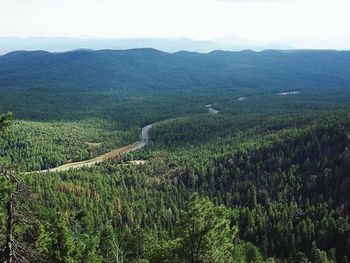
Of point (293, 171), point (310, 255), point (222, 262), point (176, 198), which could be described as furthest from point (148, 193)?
point (222, 262)

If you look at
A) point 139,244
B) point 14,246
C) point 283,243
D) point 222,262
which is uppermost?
point 14,246

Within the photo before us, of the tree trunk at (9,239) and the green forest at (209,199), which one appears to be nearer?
the tree trunk at (9,239)

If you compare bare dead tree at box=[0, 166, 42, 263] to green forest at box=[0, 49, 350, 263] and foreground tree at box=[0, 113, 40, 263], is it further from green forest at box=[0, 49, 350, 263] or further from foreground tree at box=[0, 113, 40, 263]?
green forest at box=[0, 49, 350, 263]

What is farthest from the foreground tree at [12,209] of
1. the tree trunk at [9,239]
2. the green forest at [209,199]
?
the green forest at [209,199]

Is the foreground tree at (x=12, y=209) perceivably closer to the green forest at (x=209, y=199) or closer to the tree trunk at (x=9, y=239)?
the tree trunk at (x=9, y=239)

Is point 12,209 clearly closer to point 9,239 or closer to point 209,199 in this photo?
point 9,239

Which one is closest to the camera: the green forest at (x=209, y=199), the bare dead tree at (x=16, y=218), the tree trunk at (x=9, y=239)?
the bare dead tree at (x=16, y=218)

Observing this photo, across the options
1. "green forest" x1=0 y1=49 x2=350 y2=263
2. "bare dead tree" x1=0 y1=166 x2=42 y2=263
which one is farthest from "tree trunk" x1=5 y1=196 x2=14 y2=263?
"green forest" x1=0 y1=49 x2=350 y2=263

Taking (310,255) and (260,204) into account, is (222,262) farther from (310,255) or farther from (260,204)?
(260,204)

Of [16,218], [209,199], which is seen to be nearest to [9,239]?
[16,218]

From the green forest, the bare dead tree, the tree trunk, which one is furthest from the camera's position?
the green forest

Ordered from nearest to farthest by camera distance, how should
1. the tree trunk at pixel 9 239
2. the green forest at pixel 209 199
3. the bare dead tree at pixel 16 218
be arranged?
the bare dead tree at pixel 16 218 → the tree trunk at pixel 9 239 → the green forest at pixel 209 199
